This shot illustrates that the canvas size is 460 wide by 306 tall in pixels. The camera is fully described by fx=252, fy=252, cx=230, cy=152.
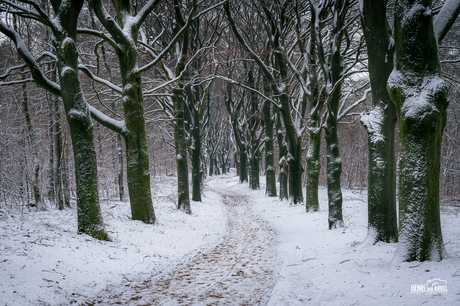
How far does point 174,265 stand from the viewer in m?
5.73

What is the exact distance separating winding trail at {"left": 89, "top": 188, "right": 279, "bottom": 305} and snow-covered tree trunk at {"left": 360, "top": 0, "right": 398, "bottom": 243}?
261 cm

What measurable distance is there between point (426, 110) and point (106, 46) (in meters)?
15.7

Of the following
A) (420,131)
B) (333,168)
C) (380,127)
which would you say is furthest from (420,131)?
(333,168)

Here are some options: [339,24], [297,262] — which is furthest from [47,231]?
[339,24]

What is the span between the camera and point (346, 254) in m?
5.43

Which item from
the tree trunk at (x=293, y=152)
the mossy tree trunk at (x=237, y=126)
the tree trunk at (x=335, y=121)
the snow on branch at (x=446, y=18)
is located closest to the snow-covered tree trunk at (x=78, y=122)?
the tree trunk at (x=335, y=121)

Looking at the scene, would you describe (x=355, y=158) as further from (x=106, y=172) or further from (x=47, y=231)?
(x=47, y=231)

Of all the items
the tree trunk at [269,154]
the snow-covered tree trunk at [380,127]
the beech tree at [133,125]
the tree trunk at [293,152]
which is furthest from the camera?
the tree trunk at [269,154]

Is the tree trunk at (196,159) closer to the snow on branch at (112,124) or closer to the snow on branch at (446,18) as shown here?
the snow on branch at (112,124)

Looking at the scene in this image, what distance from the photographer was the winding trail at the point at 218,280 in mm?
3971

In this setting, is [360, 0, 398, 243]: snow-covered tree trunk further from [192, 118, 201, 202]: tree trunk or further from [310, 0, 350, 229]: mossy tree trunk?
[192, 118, 201, 202]: tree trunk

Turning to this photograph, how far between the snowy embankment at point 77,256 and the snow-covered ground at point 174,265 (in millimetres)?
13

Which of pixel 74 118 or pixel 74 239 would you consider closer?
pixel 74 239

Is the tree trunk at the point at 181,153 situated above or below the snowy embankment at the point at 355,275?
above
